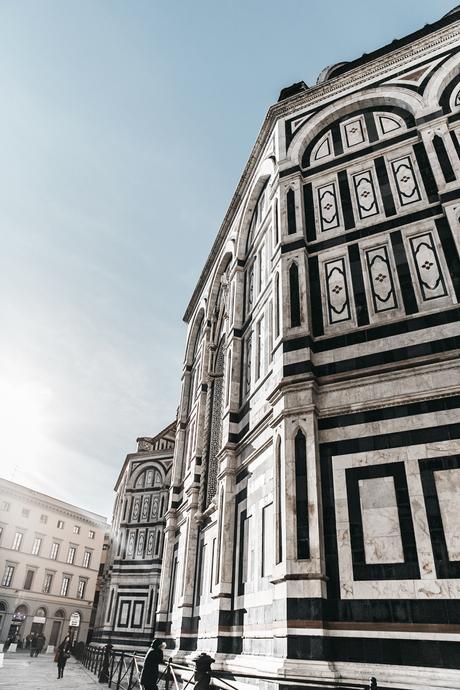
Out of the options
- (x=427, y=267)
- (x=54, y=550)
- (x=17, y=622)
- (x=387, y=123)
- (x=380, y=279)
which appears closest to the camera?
(x=427, y=267)

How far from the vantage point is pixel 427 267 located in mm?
7879

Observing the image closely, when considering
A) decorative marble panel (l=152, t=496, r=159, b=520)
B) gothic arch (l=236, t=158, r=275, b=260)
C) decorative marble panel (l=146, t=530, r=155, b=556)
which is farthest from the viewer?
decorative marble panel (l=152, t=496, r=159, b=520)

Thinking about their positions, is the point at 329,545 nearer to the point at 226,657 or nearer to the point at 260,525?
the point at 260,525

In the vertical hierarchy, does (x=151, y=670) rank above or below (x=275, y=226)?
below

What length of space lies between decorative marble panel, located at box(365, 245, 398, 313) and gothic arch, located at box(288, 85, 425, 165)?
347 cm

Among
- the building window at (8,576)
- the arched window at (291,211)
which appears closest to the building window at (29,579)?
the building window at (8,576)

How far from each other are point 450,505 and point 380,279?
12.9ft

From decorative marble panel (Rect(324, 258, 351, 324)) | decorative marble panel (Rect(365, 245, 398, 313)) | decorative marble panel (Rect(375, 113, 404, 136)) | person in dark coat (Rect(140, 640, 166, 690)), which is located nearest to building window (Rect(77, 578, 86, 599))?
person in dark coat (Rect(140, 640, 166, 690))

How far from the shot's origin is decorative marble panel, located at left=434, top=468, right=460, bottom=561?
5.78 m

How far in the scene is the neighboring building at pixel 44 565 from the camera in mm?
35062

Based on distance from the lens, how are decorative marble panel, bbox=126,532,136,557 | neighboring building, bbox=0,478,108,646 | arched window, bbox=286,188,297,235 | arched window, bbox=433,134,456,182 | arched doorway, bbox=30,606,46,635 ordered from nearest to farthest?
arched window, bbox=433,134,456,182 → arched window, bbox=286,188,297,235 → decorative marble panel, bbox=126,532,136,557 → neighboring building, bbox=0,478,108,646 → arched doorway, bbox=30,606,46,635

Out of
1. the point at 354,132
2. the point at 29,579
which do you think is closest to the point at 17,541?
the point at 29,579

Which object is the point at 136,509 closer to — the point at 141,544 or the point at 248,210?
the point at 141,544

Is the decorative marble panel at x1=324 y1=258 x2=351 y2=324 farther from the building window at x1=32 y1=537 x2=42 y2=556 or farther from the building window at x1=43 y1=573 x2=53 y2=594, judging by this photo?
the building window at x1=43 y1=573 x2=53 y2=594
